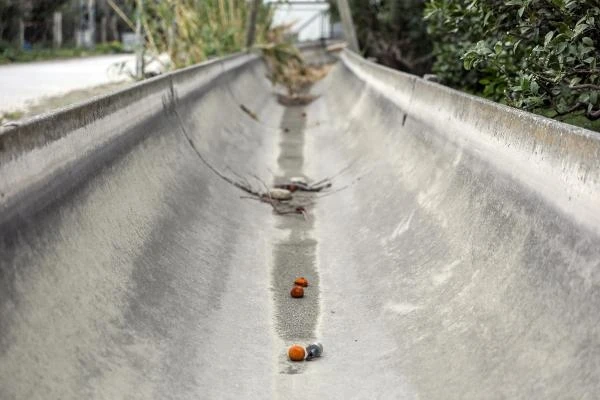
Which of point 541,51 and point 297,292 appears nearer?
point 297,292

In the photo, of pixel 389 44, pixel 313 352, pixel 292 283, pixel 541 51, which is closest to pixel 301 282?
pixel 292 283

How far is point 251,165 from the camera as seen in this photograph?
6.58 m

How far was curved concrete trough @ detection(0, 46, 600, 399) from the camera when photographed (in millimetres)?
2104

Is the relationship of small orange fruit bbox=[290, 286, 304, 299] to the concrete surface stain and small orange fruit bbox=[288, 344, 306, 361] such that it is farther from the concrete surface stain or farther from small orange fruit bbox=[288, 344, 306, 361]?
small orange fruit bbox=[288, 344, 306, 361]

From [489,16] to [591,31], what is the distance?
79 centimetres

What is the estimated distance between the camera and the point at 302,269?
4.05m

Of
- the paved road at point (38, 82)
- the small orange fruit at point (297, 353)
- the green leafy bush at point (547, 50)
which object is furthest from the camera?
the paved road at point (38, 82)

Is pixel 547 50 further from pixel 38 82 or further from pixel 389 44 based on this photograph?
pixel 38 82

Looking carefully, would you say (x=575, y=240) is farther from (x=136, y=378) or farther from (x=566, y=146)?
(x=136, y=378)

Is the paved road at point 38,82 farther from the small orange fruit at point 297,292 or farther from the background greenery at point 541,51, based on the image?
the small orange fruit at point 297,292

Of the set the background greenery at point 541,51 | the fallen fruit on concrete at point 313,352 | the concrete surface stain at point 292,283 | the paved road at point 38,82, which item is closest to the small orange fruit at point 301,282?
the concrete surface stain at point 292,283

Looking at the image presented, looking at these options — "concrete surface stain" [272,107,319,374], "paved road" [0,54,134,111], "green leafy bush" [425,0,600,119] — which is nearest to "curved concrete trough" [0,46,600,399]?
"concrete surface stain" [272,107,319,374]

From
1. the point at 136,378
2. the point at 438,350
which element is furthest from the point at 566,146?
the point at 136,378

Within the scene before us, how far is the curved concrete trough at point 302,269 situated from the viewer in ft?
6.90
